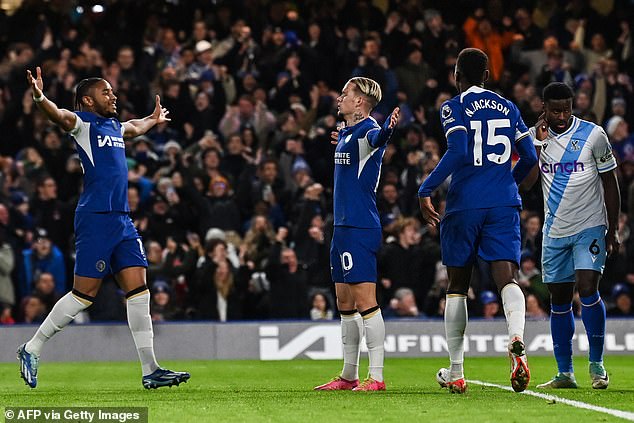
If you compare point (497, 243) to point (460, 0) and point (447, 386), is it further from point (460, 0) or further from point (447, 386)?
point (460, 0)

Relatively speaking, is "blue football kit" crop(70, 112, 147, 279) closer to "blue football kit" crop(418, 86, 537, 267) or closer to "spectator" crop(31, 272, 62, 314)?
"blue football kit" crop(418, 86, 537, 267)

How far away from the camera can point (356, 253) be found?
976 centimetres

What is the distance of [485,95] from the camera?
9.19 metres

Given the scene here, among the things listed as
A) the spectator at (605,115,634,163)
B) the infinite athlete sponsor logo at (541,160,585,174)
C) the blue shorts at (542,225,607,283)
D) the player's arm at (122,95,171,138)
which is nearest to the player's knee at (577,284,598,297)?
the blue shorts at (542,225,607,283)

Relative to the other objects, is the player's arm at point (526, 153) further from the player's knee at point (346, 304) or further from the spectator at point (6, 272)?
the spectator at point (6, 272)

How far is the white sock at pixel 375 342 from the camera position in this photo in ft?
31.9

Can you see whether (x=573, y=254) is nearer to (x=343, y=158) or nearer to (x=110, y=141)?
(x=343, y=158)

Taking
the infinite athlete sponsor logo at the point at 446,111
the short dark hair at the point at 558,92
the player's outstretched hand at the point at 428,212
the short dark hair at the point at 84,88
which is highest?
the short dark hair at the point at 84,88

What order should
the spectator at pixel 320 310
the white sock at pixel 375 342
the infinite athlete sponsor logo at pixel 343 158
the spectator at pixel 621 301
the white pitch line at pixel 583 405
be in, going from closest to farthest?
the white pitch line at pixel 583 405 < the white sock at pixel 375 342 < the infinite athlete sponsor logo at pixel 343 158 < the spectator at pixel 320 310 < the spectator at pixel 621 301

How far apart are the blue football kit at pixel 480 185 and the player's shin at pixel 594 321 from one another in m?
1.23

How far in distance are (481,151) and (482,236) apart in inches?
24.2

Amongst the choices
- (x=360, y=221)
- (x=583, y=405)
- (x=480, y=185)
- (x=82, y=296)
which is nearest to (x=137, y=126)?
(x=82, y=296)

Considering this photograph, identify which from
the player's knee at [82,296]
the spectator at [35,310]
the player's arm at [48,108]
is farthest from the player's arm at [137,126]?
the spectator at [35,310]

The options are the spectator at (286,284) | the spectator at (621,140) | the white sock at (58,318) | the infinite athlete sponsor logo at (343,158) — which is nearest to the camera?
the infinite athlete sponsor logo at (343,158)
